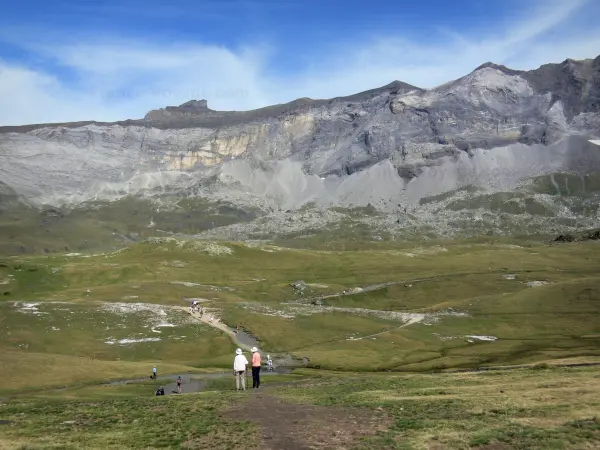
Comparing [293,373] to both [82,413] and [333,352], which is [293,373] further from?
[82,413]

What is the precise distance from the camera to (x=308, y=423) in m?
31.9

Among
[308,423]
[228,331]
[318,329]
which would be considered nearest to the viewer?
[308,423]

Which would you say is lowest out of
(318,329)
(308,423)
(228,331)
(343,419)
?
(318,329)

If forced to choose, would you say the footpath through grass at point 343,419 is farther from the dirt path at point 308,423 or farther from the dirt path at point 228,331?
the dirt path at point 228,331

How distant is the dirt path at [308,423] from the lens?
27766mm

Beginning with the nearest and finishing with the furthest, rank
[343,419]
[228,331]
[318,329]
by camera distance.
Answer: [343,419] → [228,331] → [318,329]

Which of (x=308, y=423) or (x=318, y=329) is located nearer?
(x=308, y=423)

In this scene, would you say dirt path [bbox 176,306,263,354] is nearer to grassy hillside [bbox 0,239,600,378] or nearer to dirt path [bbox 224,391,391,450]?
grassy hillside [bbox 0,239,600,378]

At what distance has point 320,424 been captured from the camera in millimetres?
31500

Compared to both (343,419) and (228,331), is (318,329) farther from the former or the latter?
(343,419)

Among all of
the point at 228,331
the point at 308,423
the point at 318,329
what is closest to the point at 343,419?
the point at 308,423

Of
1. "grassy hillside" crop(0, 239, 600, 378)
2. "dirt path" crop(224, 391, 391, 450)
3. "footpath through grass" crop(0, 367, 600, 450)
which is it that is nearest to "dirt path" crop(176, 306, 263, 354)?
"grassy hillside" crop(0, 239, 600, 378)

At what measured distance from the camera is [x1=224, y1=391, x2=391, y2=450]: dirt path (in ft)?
91.1

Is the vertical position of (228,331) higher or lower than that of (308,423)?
lower
